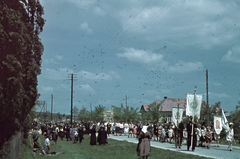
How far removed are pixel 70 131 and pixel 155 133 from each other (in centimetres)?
1041

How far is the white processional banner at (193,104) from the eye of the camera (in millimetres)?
25013

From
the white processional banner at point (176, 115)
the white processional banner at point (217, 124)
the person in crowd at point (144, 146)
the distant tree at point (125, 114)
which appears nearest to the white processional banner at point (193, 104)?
the white processional banner at point (217, 124)

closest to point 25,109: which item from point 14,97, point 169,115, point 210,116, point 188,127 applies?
point 14,97

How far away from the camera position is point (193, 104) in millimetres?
25422

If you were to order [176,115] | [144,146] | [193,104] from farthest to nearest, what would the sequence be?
[176,115], [193,104], [144,146]

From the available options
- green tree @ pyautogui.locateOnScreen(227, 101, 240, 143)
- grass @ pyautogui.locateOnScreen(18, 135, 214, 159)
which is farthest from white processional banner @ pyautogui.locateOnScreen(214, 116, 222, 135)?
green tree @ pyautogui.locateOnScreen(227, 101, 240, 143)

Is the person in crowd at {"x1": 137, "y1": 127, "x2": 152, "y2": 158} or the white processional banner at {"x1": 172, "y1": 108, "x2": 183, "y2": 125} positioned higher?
the white processional banner at {"x1": 172, "y1": 108, "x2": 183, "y2": 125}

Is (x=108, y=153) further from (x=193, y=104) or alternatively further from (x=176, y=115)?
(x=176, y=115)

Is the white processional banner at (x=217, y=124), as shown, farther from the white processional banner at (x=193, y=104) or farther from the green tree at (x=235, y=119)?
the green tree at (x=235, y=119)

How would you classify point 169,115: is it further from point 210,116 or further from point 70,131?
point 70,131

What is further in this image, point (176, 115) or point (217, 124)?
point (176, 115)

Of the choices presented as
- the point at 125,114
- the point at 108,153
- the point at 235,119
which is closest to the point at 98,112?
the point at 125,114

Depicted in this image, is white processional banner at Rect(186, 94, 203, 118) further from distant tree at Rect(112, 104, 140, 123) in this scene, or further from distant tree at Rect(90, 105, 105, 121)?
distant tree at Rect(90, 105, 105, 121)

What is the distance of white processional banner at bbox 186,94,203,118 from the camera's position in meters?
25.0
